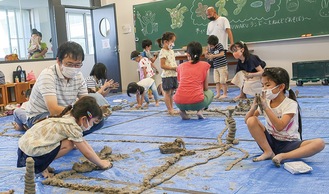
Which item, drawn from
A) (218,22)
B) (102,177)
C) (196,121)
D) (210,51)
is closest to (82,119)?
(102,177)

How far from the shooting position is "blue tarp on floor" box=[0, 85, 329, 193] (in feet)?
7.59

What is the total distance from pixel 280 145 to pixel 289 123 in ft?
0.65

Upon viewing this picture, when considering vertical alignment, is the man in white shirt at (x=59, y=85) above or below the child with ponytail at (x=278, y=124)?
above

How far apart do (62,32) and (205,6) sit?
11.7 ft

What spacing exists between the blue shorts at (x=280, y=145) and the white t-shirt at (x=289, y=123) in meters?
0.03

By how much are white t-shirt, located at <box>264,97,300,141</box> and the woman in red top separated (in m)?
1.98

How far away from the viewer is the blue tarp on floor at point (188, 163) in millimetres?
2312

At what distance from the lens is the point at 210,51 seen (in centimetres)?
723

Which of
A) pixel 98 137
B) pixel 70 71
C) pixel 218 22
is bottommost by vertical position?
pixel 98 137

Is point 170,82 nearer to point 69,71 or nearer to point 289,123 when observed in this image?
point 69,71

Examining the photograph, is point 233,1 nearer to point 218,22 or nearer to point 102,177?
point 218,22

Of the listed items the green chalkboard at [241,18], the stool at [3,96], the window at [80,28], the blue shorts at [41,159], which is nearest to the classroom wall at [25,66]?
the stool at [3,96]

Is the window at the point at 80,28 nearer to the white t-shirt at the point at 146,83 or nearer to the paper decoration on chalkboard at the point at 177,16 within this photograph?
the paper decoration on chalkboard at the point at 177,16

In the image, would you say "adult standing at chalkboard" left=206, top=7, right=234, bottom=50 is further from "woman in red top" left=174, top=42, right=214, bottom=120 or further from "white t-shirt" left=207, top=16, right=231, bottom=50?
"woman in red top" left=174, top=42, right=214, bottom=120
